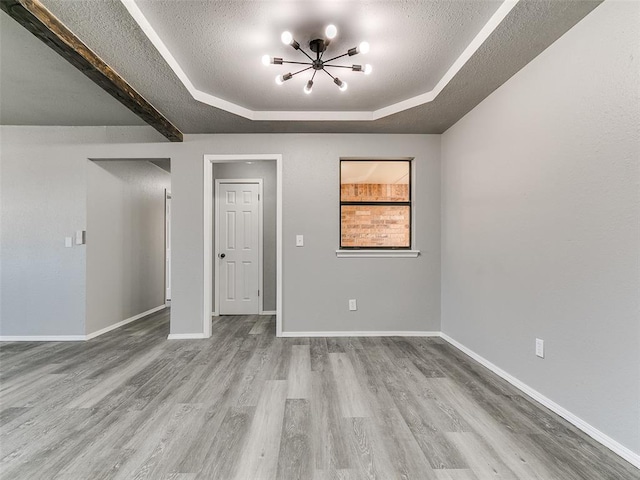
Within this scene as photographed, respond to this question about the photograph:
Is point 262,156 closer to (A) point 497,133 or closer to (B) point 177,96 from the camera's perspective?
(B) point 177,96

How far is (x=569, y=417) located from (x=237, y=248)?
3989 mm

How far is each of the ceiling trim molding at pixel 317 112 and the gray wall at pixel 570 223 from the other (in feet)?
1.52

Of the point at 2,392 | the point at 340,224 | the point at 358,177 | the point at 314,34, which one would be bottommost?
the point at 2,392

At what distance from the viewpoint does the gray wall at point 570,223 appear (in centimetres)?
147

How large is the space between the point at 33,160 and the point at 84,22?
101 inches

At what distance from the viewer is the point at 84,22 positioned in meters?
1.69

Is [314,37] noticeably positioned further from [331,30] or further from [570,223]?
[570,223]

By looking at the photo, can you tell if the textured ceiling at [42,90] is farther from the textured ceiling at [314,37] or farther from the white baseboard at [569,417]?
the white baseboard at [569,417]

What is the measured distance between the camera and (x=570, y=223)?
1779 millimetres

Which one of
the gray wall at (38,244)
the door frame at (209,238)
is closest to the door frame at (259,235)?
the door frame at (209,238)

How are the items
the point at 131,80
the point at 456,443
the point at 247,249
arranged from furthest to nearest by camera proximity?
1. the point at 247,249
2. the point at 131,80
3. the point at 456,443

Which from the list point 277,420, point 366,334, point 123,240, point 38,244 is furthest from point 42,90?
point 366,334

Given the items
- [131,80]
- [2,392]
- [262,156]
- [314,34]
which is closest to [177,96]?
[131,80]

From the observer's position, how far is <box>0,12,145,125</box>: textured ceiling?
2.04 m
